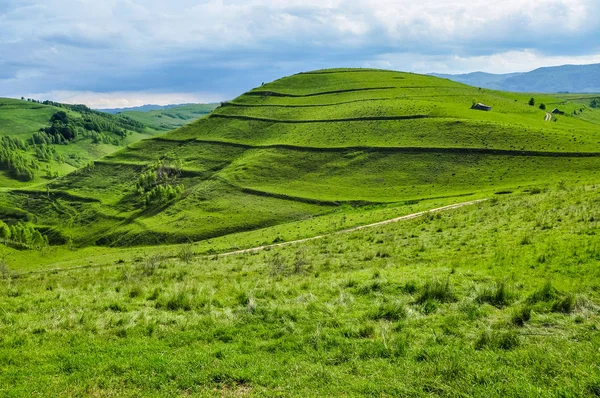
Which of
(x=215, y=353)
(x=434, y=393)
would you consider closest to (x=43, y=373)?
(x=215, y=353)

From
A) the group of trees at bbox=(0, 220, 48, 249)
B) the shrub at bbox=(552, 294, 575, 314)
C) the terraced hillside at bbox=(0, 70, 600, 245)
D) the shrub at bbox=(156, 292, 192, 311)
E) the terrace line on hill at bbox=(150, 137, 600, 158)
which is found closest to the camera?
the shrub at bbox=(552, 294, 575, 314)

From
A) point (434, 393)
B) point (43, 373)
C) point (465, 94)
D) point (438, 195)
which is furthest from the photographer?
point (465, 94)

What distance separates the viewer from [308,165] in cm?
10844

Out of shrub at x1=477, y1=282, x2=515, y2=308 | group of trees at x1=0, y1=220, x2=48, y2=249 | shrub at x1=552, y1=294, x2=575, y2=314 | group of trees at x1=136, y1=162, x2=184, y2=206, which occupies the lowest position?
group of trees at x1=0, y1=220, x2=48, y2=249

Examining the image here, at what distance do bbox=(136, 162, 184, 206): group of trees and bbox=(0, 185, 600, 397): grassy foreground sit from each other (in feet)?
318

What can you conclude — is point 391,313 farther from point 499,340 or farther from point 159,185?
point 159,185

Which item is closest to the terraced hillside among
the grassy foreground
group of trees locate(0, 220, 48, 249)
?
group of trees locate(0, 220, 48, 249)

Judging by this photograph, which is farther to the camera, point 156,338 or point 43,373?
point 156,338

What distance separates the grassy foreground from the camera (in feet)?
30.0

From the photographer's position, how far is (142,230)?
9781 cm

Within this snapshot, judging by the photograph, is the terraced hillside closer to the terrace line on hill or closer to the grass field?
the terrace line on hill

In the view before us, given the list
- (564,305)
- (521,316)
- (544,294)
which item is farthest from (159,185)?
(564,305)

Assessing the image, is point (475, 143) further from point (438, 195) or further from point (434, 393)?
point (434, 393)

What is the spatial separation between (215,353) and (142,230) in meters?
94.6
